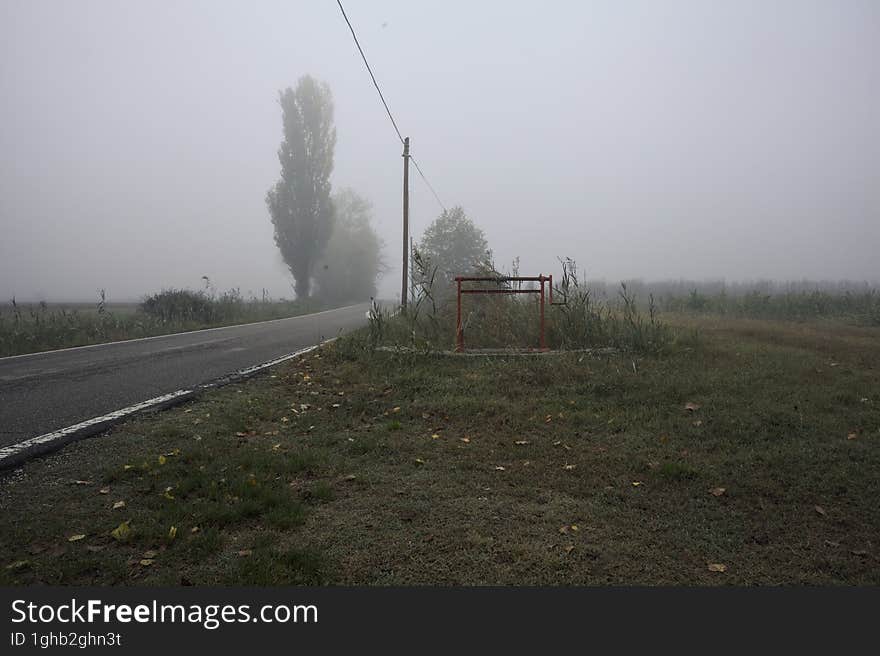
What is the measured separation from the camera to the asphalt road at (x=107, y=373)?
5012 millimetres

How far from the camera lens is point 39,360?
854 centimetres

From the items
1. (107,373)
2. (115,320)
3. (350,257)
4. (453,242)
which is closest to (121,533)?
(107,373)

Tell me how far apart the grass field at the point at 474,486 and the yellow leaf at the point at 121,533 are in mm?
17

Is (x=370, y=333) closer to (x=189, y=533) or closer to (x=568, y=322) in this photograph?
(x=568, y=322)

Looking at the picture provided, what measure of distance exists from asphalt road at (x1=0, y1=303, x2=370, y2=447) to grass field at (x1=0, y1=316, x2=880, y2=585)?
815 mm

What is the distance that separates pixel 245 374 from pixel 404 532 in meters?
4.69

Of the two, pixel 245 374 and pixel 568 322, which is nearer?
pixel 245 374

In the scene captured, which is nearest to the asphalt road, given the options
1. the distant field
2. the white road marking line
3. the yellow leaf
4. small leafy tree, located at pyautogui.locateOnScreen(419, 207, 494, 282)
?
the white road marking line

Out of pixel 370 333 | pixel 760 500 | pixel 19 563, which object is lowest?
pixel 760 500

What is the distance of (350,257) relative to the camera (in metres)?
47.7

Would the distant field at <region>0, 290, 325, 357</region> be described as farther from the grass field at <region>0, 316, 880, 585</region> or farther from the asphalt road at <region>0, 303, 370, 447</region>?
the grass field at <region>0, 316, 880, 585</region>

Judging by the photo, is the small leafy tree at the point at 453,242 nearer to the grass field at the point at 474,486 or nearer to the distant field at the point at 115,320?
the distant field at the point at 115,320

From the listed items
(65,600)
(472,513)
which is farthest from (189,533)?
(472,513)

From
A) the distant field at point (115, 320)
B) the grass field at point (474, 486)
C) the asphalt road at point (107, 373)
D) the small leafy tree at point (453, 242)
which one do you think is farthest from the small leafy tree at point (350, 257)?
the grass field at point (474, 486)
